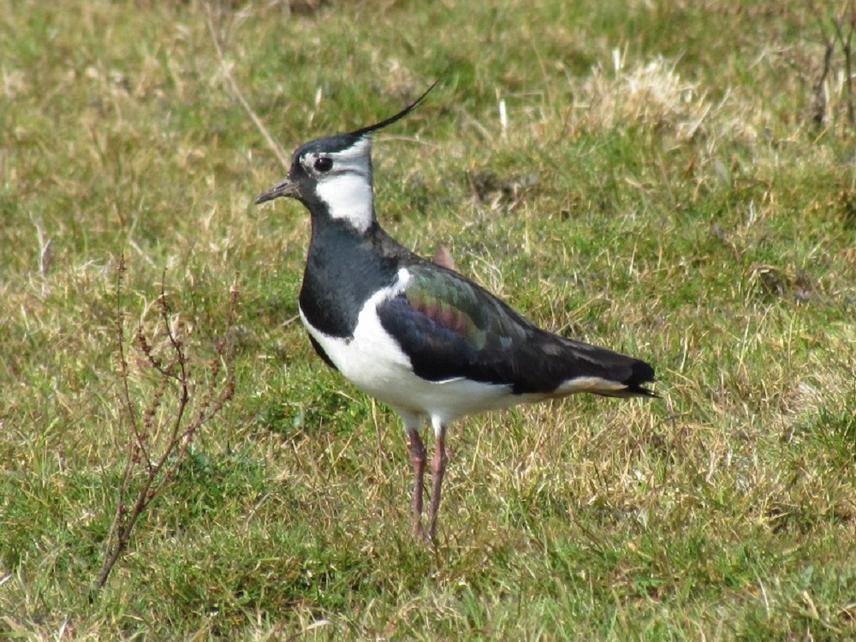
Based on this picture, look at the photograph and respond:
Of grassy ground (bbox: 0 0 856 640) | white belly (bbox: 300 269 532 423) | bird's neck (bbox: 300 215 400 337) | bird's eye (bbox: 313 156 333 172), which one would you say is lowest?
grassy ground (bbox: 0 0 856 640)

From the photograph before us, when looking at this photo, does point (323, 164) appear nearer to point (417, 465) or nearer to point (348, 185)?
point (348, 185)

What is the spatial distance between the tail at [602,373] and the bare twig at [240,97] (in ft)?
10.2

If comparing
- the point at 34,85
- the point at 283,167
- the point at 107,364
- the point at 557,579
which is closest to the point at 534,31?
the point at 283,167

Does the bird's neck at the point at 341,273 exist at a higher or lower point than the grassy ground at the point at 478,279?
higher

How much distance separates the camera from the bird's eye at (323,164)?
5.19 m

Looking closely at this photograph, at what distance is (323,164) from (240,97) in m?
3.08

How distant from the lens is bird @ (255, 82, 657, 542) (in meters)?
4.93

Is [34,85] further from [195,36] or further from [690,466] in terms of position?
[690,466]

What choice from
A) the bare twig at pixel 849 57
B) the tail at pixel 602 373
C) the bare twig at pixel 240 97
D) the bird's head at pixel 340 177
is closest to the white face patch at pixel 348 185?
the bird's head at pixel 340 177

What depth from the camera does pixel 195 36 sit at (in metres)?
9.09

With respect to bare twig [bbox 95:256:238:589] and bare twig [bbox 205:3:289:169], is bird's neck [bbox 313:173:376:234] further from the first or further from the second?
bare twig [bbox 205:3:289:169]

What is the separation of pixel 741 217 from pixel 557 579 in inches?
114

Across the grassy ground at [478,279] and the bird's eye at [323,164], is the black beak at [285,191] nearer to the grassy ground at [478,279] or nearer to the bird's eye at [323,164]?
the bird's eye at [323,164]

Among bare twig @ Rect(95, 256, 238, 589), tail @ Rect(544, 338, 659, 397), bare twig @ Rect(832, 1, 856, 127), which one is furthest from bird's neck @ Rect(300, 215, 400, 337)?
bare twig @ Rect(832, 1, 856, 127)
